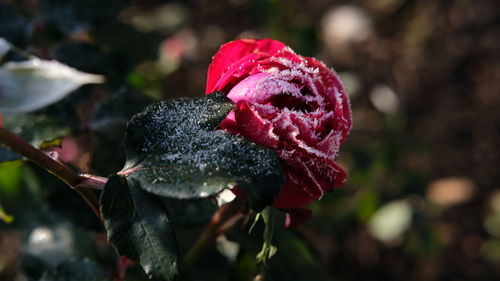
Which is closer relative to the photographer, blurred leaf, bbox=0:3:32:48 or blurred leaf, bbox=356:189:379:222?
blurred leaf, bbox=0:3:32:48

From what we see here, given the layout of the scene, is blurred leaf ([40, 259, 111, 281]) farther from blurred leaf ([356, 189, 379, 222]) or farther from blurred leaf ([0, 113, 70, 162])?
blurred leaf ([356, 189, 379, 222])

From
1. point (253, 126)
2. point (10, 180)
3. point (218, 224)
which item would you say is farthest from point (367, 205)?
point (253, 126)

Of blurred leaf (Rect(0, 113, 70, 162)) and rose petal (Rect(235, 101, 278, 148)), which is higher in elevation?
rose petal (Rect(235, 101, 278, 148))

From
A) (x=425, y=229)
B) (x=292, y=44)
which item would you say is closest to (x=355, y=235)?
(x=425, y=229)

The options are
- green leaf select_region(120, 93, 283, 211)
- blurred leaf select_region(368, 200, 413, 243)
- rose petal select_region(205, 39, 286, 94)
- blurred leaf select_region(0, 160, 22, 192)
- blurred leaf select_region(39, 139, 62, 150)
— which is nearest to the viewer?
green leaf select_region(120, 93, 283, 211)

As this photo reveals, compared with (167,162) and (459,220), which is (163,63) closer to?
(459,220)

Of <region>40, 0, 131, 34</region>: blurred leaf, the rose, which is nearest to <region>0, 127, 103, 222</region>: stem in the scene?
the rose

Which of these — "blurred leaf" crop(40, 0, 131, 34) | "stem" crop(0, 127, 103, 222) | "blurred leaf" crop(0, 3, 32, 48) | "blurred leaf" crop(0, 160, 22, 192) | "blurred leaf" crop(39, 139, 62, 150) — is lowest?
"blurred leaf" crop(0, 160, 22, 192)
